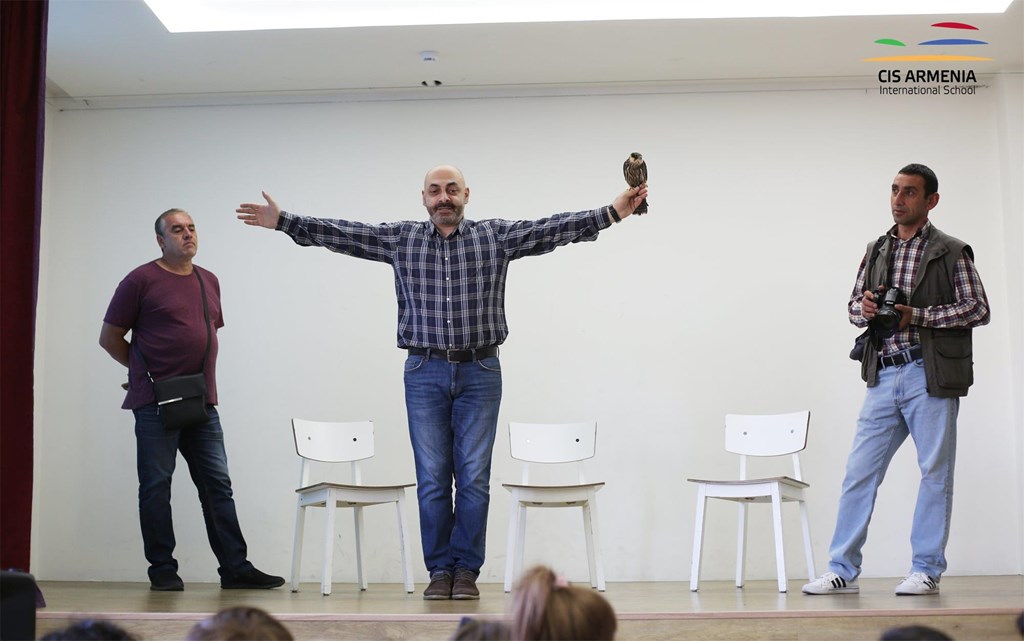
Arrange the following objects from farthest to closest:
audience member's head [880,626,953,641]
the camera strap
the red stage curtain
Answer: the camera strap < the red stage curtain < audience member's head [880,626,953,641]

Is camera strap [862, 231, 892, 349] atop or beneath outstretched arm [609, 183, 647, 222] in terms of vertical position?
beneath

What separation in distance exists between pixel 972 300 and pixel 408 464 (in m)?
2.89

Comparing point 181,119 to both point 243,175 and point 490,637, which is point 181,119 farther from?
point 490,637

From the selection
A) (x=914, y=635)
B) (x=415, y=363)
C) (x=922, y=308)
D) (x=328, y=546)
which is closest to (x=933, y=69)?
(x=922, y=308)

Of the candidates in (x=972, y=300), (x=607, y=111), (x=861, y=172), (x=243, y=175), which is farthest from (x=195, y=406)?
(x=861, y=172)

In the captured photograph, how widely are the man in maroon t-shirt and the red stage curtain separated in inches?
33.3

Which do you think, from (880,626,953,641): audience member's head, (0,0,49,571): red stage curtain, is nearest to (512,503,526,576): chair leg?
(0,0,49,571): red stage curtain

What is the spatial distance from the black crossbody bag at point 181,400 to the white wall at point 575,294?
3.93ft

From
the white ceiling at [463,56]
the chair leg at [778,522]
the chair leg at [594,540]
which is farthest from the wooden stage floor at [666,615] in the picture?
the white ceiling at [463,56]

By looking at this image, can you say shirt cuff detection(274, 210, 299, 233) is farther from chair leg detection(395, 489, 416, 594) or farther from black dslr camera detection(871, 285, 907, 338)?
black dslr camera detection(871, 285, 907, 338)

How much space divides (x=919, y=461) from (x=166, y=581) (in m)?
3.09

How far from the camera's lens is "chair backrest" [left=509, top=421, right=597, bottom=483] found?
4590mm

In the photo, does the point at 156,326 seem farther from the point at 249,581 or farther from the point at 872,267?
the point at 872,267

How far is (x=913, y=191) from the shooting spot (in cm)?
382
